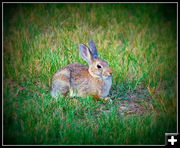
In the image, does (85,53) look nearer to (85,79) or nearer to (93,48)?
(93,48)

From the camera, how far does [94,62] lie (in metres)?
7.34

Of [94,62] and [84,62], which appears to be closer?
[94,62]

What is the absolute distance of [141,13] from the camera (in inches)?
313

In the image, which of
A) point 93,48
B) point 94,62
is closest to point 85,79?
point 94,62

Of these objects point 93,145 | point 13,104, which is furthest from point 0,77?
point 93,145

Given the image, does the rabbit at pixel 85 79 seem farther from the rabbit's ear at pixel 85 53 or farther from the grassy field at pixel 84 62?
the grassy field at pixel 84 62

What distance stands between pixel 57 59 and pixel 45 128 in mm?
1485

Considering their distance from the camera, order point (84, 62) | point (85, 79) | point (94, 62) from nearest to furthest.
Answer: point (94, 62)
point (85, 79)
point (84, 62)

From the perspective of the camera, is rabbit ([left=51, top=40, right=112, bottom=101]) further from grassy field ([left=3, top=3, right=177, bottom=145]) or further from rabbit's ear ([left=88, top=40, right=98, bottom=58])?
grassy field ([left=3, top=3, right=177, bottom=145])

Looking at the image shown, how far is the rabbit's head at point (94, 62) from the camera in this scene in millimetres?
7219

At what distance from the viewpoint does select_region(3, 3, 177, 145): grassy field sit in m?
6.51

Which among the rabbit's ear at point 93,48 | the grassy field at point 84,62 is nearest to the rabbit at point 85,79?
the rabbit's ear at point 93,48

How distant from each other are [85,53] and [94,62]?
197 millimetres

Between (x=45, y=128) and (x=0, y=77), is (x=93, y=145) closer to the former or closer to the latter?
(x=45, y=128)
